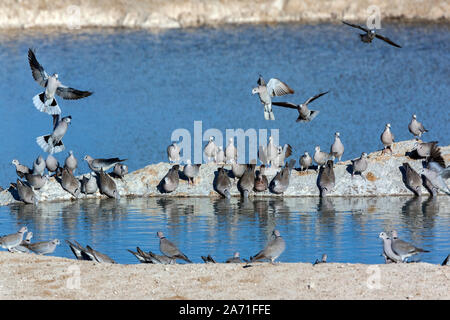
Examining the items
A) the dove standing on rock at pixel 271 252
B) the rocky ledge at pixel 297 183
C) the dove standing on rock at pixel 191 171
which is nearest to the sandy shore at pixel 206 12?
the rocky ledge at pixel 297 183

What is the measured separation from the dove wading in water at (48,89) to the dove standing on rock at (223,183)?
415 centimetres

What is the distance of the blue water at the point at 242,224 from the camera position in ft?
63.5

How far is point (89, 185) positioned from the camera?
24844 mm

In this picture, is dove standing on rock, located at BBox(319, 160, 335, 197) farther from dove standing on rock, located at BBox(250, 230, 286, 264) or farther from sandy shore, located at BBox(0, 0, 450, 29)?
sandy shore, located at BBox(0, 0, 450, 29)

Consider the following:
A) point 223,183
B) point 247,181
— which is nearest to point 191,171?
point 223,183

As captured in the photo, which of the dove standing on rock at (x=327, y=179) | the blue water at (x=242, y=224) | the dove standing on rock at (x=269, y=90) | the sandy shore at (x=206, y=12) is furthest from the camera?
the sandy shore at (x=206, y=12)

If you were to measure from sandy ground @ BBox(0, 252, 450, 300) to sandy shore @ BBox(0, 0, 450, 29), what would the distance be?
50.5 metres

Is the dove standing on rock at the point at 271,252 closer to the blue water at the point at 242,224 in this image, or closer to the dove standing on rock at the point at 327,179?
the blue water at the point at 242,224

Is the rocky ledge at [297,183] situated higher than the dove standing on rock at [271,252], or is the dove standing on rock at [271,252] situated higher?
the rocky ledge at [297,183]

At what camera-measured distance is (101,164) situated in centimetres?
2509

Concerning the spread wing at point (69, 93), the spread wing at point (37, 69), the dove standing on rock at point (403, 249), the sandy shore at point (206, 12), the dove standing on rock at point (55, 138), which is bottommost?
the dove standing on rock at point (403, 249)

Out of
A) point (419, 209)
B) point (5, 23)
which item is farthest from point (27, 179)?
point (5, 23)

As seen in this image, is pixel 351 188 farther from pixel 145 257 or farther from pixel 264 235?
pixel 145 257

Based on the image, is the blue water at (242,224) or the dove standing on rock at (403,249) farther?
the blue water at (242,224)
